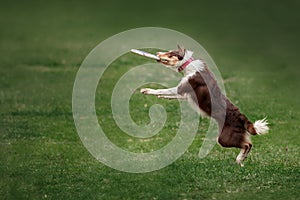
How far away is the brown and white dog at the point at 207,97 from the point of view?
9539mm

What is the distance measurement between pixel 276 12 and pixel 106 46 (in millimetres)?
7338

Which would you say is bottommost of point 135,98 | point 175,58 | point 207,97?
point 135,98

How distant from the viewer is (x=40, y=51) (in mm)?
21172

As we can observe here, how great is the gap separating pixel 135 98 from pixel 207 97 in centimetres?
609

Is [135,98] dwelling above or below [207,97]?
below

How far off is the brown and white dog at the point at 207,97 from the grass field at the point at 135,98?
3.03ft

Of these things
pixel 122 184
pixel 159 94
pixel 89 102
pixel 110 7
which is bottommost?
pixel 110 7

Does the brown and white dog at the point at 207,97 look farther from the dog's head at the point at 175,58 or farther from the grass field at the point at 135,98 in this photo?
the grass field at the point at 135,98

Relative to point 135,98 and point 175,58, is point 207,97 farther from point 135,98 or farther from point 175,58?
point 135,98

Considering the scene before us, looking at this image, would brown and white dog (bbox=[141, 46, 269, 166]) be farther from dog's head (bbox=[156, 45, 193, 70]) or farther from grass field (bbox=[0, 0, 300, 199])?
grass field (bbox=[0, 0, 300, 199])

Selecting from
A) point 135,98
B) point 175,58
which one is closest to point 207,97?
point 175,58

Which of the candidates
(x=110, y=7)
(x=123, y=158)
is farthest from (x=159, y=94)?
(x=110, y=7)

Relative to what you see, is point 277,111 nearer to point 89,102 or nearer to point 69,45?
point 89,102

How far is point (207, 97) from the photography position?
9570 millimetres
